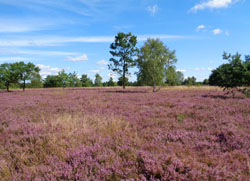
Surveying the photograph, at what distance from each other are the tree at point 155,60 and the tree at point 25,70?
30.2m

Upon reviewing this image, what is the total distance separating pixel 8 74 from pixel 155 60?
36.4 m

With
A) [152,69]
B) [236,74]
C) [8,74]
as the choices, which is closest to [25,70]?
[8,74]

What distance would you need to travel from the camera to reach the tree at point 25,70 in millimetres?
40031

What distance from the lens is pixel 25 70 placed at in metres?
41.0

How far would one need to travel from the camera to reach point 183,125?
616cm

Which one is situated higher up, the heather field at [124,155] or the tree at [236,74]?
the tree at [236,74]

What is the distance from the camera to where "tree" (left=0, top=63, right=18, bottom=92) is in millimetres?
39375

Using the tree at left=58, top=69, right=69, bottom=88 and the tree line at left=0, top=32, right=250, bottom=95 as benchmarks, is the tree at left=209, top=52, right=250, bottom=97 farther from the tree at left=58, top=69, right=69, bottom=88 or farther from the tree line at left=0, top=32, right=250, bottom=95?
the tree at left=58, top=69, right=69, bottom=88

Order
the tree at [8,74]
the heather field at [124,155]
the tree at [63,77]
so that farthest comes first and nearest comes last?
the tree at [63,77], the tree at [8,74], the heather field at [124,155]

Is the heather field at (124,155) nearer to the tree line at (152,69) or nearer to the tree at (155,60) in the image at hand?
the tree line at (152,69)

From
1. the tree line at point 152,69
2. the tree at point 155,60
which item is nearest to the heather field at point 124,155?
the tree line at point 152,69

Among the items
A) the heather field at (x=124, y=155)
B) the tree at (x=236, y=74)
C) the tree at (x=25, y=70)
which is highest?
the tree at (x=25, y=70)

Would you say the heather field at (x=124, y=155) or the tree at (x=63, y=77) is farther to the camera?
the tree at (x=63, y=77)

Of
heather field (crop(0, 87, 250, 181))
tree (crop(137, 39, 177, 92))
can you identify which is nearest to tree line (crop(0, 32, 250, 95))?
tree (crop(137, 39, 177, 92))
